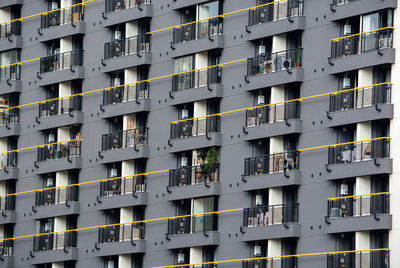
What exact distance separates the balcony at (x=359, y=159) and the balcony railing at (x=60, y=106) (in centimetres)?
2411

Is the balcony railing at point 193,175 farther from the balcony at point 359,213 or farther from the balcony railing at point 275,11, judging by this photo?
the balcony at point 359,213

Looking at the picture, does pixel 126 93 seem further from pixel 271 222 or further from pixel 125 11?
pixel 271 222

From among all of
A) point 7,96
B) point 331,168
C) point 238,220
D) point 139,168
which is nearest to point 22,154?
point 7,96

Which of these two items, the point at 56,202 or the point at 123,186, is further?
the point at 56,202

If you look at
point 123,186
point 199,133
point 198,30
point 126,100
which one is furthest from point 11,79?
point 199,133

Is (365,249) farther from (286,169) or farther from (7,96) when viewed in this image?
(7,96)

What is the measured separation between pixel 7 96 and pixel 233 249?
84.3ft

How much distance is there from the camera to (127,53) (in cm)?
10756

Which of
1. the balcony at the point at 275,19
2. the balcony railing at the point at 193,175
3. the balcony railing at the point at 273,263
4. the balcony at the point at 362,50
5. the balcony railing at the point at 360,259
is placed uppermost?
the balcony at the point at 275,19

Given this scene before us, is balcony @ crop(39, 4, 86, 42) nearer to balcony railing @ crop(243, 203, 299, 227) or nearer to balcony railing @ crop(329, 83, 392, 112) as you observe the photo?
balcony railing @ crop(243, 203, 299, 227)

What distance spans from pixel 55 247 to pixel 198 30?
18841 mm

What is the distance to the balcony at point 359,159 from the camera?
295 ft

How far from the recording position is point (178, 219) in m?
102

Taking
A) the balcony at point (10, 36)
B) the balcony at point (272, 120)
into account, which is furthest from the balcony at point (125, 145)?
the balcony at point (10, 36)
